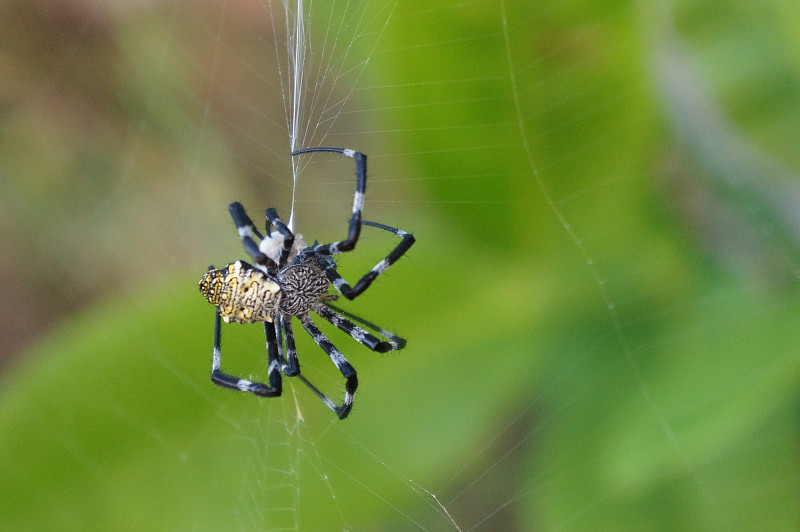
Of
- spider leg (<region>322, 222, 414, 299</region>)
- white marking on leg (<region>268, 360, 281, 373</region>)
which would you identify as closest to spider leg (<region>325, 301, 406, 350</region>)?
spider leg (<region>322, 222, 414, 299</region>)

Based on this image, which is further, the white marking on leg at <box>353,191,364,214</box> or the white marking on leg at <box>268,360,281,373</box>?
the white marking on leg at <box>268,360,281,373</box>

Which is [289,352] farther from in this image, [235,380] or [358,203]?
[358,203]

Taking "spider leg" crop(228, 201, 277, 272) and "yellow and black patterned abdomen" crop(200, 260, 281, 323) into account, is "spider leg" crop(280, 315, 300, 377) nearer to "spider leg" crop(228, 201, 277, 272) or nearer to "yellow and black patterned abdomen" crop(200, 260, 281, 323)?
"yellow and black patterned abdomen" crop(200, 260, 281, 323)

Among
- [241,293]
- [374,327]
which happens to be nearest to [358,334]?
[374,327]

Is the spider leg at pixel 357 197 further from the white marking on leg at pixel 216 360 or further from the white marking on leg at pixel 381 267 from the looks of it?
the white marking on leg at pixel 216 360

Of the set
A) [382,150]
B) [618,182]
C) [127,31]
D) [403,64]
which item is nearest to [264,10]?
[127,31]

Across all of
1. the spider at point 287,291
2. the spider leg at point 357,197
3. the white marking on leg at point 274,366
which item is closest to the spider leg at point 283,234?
the spider at point 287,291

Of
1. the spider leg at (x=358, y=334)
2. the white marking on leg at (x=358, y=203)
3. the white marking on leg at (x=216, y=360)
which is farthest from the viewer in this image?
the white marking on leg at (x=216, y=360)

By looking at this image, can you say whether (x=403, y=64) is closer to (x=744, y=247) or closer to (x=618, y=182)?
(x=618, y=182)
